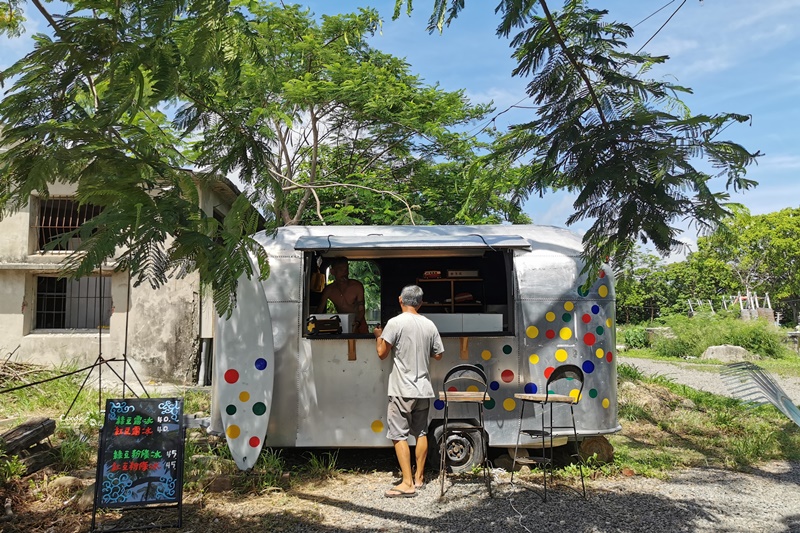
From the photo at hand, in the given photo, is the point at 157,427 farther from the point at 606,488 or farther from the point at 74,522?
the point at 606,488

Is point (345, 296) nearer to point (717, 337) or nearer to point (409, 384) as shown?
point (409, 384)

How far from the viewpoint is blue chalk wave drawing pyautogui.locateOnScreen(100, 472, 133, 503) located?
4.65m

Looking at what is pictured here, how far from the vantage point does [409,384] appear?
579 cm

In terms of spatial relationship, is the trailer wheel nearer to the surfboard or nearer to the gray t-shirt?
the gray t-shirt

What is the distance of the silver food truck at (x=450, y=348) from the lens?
6258 mm

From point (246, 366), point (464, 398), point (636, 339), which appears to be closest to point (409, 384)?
point (464, 398)

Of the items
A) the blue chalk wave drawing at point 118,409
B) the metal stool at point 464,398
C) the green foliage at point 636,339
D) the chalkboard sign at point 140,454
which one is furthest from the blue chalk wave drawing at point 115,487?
the green foliage at point 636,339

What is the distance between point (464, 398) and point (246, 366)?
2.10 metres

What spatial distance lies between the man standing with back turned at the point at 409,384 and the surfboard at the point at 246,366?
1.13 metres

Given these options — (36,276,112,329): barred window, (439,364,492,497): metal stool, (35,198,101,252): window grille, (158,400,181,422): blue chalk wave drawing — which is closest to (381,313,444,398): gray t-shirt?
(439,364,492,497): metal stool

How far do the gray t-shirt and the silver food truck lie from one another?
17.9 inches

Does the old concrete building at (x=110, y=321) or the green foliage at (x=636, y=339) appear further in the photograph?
the green foliage at (x=636, y=339)

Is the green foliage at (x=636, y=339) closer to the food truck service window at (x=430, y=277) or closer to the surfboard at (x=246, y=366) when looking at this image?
the food truck service window at (x=430, y=277)

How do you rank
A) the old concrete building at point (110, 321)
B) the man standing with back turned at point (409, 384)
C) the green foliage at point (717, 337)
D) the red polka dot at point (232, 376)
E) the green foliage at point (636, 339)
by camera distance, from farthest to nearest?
the green foliage at point (636, 339) < the green foliage at point (717, 337) < the old concrete building at point (110, 321) < the red polka dot at point (232, 376) < the man standing with back turned at point (409, 384)
